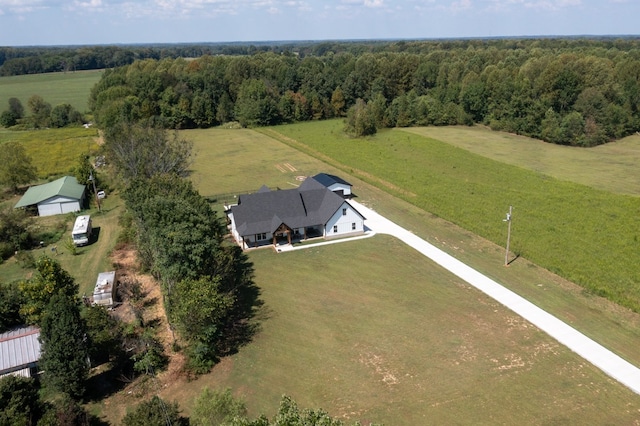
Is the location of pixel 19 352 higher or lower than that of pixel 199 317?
lower

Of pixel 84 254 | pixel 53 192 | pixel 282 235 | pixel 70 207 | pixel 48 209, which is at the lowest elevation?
pixel 84 254

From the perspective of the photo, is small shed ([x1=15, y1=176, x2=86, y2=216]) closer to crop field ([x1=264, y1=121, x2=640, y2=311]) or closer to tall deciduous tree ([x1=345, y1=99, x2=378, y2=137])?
crop field ([x1=264, y1=121, x2=640, y2=311])

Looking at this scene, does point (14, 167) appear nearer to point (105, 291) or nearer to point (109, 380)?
point (105, 291)

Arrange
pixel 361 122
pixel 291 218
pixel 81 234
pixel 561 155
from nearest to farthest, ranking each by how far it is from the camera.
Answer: pixel 81 234
pixel 291 218
pixel 561 155
pixel 361 122

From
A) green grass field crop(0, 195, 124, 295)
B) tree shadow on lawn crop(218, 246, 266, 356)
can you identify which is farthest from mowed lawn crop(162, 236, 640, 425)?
green grass field crop(0, 195, 124, 295)

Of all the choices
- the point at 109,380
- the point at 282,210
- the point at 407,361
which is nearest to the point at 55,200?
the point at 282,210

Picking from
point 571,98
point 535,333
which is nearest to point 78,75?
point 571,98

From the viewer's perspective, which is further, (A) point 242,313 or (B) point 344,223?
(B) point 344,223

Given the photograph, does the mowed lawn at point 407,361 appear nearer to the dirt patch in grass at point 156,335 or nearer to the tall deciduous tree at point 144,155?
the dirt patch in grass at point 156,335
